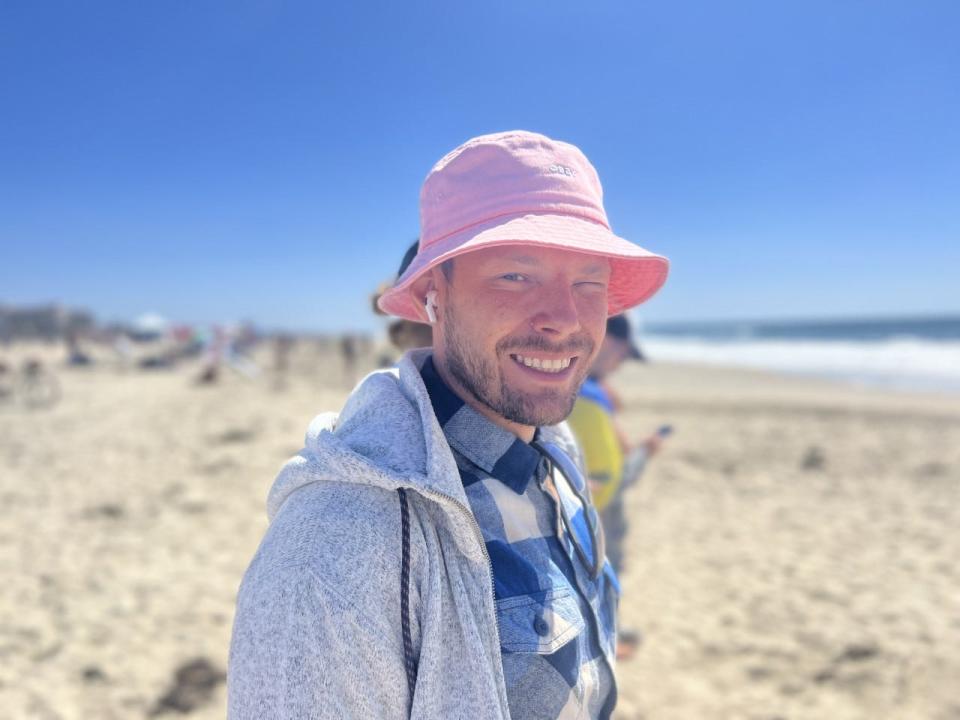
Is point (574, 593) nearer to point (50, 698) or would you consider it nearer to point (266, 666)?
point (266, 666)

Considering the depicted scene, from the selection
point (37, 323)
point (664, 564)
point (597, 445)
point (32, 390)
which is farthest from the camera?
point (37, 323)

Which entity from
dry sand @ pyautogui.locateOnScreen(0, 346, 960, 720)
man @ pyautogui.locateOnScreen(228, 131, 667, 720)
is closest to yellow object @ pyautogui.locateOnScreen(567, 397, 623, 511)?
man @ pyautogui.locateOnScreen(228, 131, 667, 720)

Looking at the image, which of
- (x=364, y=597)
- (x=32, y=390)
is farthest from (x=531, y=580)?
(x=32, y=390)

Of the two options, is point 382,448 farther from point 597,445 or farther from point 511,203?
point 597,445

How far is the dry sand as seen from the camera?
11.9ft

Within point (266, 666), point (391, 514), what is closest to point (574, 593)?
point (391, 514)

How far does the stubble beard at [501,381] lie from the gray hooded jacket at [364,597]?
0.22 metres

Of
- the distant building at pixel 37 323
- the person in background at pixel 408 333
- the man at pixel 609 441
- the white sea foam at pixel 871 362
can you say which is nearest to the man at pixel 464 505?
the person in background at pixel 408 333

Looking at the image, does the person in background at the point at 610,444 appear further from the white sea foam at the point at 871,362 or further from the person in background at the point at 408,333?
the white sea foam at the point at 871,362

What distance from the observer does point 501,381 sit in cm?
131

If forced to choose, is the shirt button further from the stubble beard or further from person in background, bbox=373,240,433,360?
person in background, bbox=373,240,433,360

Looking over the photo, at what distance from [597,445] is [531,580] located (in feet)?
5.37

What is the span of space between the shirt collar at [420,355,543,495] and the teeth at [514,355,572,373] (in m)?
0.14

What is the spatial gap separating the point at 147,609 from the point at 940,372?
24492 millimetres
